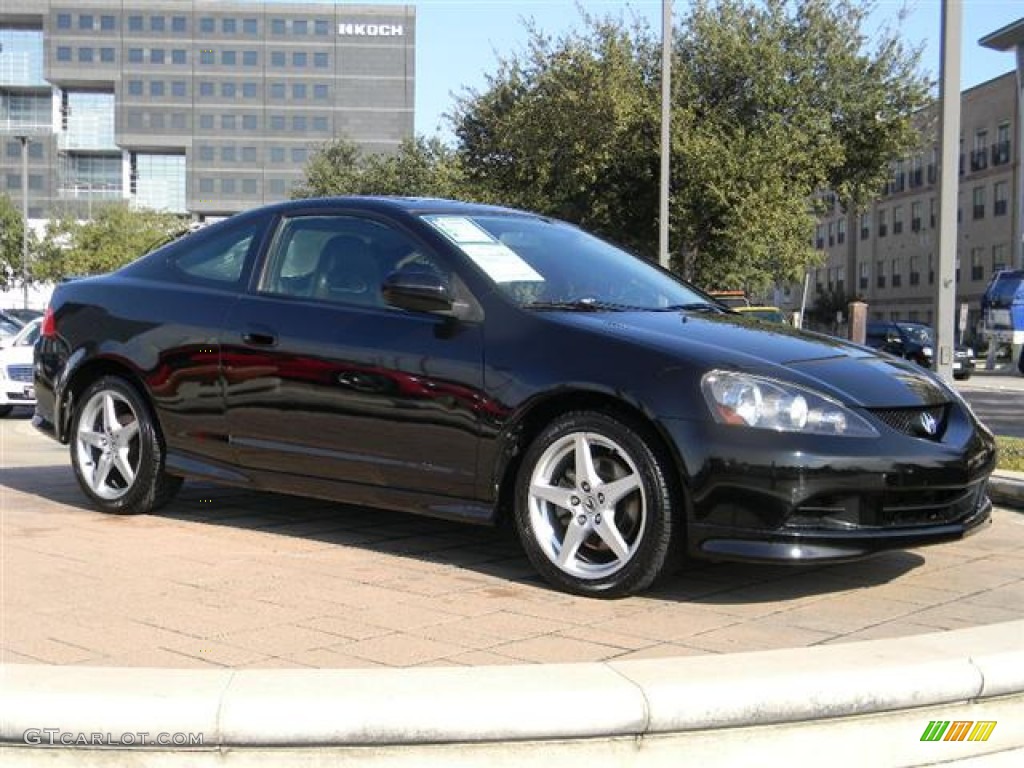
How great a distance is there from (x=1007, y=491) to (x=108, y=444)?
195 inches

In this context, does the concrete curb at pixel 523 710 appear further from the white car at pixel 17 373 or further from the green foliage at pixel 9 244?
the green foliage at pixel 9 244

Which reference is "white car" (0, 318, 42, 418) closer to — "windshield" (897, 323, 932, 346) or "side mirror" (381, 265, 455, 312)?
"side mirror" (381, 265, 455, 312)

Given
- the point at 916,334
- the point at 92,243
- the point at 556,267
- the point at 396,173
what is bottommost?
the point at 916,334

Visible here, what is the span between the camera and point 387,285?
4.82 m

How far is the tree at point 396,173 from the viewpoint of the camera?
141 feet

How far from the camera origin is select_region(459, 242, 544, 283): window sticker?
4.88 m

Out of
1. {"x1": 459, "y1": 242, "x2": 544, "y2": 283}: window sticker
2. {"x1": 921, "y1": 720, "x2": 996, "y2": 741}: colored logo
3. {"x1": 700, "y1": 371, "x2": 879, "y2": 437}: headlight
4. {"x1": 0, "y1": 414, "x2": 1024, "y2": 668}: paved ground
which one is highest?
{"x1": 459, "y1": 242, "x2": 544, "y2": 283}: window sticker

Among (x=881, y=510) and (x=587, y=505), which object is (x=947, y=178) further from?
(x=587, y=505)

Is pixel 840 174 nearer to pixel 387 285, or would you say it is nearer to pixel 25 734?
pixel 387 285

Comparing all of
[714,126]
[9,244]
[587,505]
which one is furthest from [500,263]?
[9,244]

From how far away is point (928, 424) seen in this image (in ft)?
14.4

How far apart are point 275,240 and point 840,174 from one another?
25.2 metres

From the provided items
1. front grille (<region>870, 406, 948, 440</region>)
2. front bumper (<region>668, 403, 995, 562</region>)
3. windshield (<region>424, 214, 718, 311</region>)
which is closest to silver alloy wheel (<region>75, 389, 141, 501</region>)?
windshield (<region>424, 214, 718, 311</region>)

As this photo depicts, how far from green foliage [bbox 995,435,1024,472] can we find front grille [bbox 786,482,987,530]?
318cm
